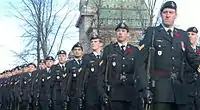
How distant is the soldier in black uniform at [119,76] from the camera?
9.51 m

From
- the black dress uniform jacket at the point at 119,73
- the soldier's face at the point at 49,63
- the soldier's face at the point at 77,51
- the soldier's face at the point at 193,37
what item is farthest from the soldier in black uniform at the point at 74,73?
the soldier's face at the point at 193,37

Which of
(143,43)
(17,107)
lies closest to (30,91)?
(17,107)

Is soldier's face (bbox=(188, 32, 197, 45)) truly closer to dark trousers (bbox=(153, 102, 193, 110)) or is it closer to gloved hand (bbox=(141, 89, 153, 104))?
dark trousers (bbox=(153, 102, 193, 110))

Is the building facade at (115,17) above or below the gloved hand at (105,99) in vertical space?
above

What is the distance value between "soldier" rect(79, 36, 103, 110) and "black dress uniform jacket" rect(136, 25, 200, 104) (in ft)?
13.1

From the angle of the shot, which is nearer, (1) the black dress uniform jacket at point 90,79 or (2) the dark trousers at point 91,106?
(2) the dark trousers at point 91,106

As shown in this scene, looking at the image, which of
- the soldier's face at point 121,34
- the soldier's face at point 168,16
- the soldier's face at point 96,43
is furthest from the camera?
the soldier's face at point 96,43

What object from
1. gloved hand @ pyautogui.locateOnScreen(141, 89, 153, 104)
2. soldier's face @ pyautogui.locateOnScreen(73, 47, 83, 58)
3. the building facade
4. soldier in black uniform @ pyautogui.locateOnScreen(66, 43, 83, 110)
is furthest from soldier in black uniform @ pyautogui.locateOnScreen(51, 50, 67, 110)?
gloved hand @ pyautogui.locateOnScreen(141, 89, 153, 104)

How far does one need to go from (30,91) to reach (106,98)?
9.51 meters

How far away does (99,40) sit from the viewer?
11.4m

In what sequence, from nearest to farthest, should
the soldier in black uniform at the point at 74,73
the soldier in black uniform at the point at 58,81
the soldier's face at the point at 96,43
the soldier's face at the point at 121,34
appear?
the soldier's face at the point at 121,34 < the soldier's face at the point at 96,43 < the soldier in black uniform at the point at 74,73 < the soldier in black uniform at the point at 58,81

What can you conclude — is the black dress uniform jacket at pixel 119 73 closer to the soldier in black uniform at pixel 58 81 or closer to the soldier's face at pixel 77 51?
the soldier's face at pixel 77 51

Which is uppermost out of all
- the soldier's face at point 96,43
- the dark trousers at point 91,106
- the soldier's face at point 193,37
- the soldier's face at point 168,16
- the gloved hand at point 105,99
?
the soldier's face at point 168,16

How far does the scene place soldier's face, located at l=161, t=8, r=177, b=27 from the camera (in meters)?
7.32
